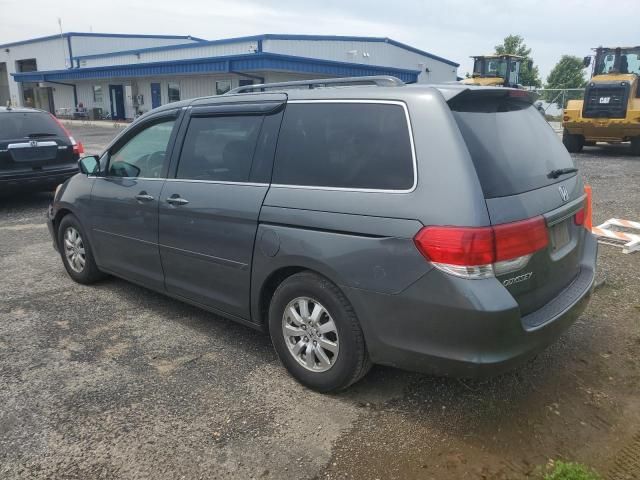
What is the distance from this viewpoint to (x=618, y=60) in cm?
1603

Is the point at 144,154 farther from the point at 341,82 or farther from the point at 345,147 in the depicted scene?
the point at 345,147

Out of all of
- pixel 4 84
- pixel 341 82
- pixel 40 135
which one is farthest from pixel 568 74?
pixel 341 82

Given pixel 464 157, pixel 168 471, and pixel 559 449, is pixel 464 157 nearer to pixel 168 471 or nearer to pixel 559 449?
pixel 559 449

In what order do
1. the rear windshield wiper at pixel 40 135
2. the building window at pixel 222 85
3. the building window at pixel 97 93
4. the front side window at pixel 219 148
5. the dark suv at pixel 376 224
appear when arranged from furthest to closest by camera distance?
1. the building window at pixel 97 93
2. the building window at pixel 222 85
3. the rear windshield wiper at pixel 40 135
4. the front side window at pixel 219 148
5. the dark suv at pixel 376 224

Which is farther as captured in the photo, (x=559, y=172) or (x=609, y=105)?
(x=609, y=105)

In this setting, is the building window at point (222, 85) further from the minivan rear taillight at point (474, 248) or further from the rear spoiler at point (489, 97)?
the minivan rear taillight at point (474, 248)

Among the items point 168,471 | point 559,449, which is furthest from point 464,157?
point 168,471

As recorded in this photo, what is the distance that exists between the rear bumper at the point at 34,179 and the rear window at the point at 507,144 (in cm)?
743

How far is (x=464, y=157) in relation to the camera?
261cm

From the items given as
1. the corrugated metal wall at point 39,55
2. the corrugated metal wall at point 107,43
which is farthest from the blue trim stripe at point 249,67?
the corrugated metal wall at point 39,55

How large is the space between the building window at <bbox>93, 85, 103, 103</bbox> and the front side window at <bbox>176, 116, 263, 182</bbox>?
38391 millimetres

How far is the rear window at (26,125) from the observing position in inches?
319

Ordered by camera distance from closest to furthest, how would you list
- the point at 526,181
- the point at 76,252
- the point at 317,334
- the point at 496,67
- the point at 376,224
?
1. the point at 376,224
2. the point at 526,181
3. the point at 317,334
4. the point at 76,252
5. the point at 496,67

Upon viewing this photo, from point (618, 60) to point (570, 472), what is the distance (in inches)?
668
